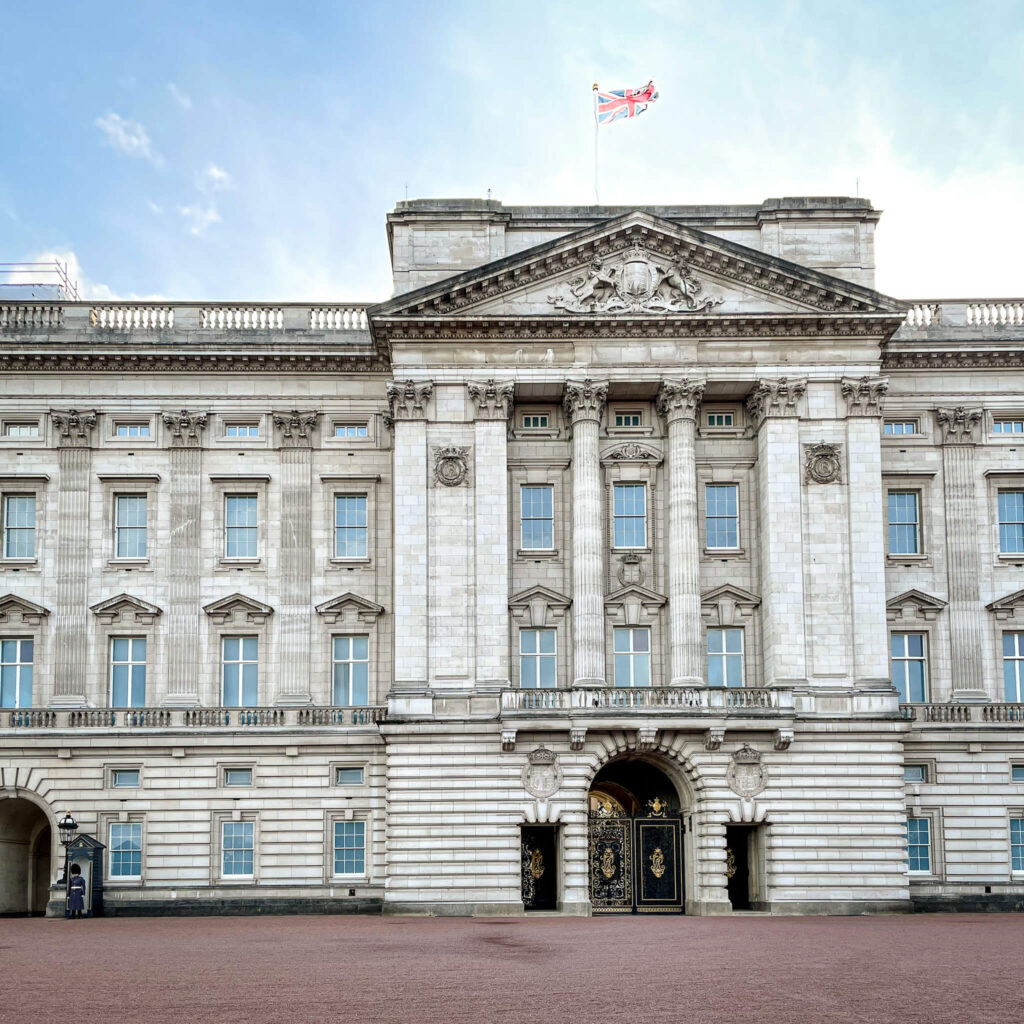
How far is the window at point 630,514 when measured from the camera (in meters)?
51.5

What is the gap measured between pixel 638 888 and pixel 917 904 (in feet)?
30.4

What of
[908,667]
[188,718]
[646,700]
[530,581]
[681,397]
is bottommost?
[188,718]

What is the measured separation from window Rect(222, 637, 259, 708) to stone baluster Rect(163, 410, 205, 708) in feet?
3.28

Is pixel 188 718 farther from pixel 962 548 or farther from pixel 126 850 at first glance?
pixel 962 548

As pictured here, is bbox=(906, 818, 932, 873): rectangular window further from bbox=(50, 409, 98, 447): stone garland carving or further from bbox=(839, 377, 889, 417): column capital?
bbox=(50, 409, 98, 447): stone garland carving

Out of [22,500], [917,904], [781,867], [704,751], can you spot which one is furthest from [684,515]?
[22,500]

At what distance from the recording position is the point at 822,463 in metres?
50.4

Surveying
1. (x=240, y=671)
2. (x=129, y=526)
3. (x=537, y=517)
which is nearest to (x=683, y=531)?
(x=537, y=517)

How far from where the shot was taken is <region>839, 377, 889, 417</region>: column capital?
166 ft

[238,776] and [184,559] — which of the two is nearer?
[238,776]

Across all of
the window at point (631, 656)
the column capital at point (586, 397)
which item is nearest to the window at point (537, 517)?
the column capital at point (586, 397)

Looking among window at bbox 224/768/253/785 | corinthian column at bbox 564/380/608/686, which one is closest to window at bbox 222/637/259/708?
window at bbox 224/768/253/785

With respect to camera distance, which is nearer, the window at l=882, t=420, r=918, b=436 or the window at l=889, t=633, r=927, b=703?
the window at l=889, t=633, r=927, b=703

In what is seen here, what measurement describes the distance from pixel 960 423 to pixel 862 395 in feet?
17.1
